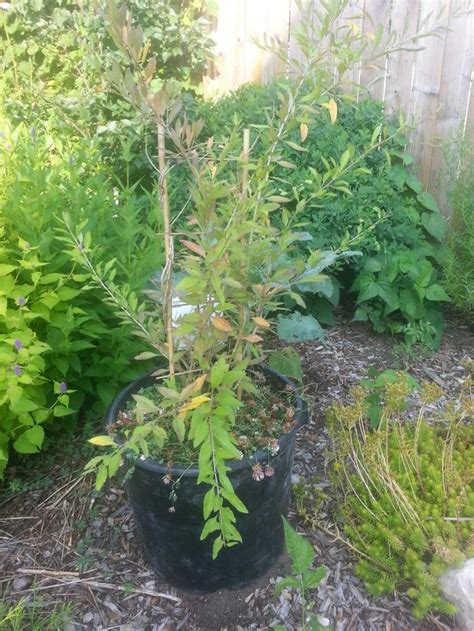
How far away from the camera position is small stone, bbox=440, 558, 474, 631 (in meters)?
1.73

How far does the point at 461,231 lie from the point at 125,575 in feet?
9.23

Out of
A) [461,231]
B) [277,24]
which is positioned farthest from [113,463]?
[277,24]

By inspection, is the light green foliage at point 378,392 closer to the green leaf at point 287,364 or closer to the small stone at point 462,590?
the green leaf at point 287,364

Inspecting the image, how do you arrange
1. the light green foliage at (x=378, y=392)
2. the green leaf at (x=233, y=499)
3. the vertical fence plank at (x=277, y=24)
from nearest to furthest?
the green leaf at (x=233, y=499) → the light green foliage at (x=378, y=392) → the vertical fence plank at (x=277, y=24)

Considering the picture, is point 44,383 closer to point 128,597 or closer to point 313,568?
point 128,597

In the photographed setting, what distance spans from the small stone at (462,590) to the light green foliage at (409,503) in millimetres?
34

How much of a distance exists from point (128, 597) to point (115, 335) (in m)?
0.98

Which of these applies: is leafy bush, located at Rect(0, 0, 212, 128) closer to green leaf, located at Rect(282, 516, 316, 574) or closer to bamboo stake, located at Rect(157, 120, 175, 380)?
bamboo stake, located at Rect(157, 120, 175, 380)

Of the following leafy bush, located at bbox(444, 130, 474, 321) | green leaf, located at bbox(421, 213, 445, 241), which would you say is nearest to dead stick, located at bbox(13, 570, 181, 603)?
leafy bush, located at bbox(444, 130, 474, 321)

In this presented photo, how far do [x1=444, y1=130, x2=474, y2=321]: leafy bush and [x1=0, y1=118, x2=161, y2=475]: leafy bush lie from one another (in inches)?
72.6


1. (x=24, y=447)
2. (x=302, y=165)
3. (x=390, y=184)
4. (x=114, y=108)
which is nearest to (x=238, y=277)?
(x=24, y=447)

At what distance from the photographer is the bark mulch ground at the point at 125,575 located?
1.89m

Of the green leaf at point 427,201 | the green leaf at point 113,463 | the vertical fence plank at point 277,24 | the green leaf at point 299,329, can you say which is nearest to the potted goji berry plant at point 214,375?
the green leaf at point 113,463

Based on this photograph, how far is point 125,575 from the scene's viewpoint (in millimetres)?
2043
